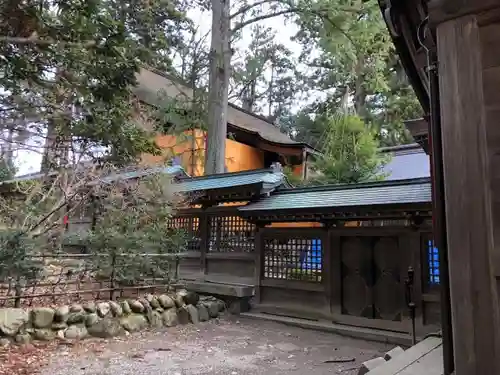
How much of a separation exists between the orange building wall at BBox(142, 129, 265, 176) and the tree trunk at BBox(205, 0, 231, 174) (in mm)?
1423

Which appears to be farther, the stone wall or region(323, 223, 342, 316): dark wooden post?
region(323, 223, 342, 316): dark wooden post

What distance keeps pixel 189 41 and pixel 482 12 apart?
13.3 meters

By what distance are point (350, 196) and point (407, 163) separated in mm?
9191

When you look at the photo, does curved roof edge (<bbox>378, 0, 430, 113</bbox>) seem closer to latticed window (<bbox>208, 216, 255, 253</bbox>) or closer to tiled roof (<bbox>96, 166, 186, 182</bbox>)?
latticed window (<bbox>208, 216, 255, 253</bbox>)

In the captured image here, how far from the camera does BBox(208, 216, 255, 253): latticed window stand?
8.96 meters

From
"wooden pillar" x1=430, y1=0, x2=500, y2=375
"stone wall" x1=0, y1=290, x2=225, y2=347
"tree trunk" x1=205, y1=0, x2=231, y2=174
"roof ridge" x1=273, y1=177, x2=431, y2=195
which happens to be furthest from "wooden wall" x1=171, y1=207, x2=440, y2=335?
"wooden pillar" x1=430, y1=0, x2=500, y2=375

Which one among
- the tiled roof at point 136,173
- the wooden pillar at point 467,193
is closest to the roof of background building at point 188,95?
the tiled roof at point 136,173

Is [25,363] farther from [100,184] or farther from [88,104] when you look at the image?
[100,184]

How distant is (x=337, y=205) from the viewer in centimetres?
720

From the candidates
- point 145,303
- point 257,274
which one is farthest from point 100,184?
point 257,274

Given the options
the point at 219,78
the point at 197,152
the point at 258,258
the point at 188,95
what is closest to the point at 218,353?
the point at 258,258

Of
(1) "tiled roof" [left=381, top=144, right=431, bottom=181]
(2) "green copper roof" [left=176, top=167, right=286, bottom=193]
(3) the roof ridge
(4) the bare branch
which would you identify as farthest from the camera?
(1) "tiled roof" [left=381, top=144, right=431, bottom=181]

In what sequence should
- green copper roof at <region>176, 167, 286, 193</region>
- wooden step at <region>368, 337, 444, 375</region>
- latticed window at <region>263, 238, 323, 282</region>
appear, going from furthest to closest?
green copper roof at <region>176, 167, 286, 193</region>, latticed window at <region>263, 238, 323, 282</region>, wooden step at <region>368, 337, 444, 375</region>

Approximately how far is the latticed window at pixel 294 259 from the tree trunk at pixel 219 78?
16.0ft
